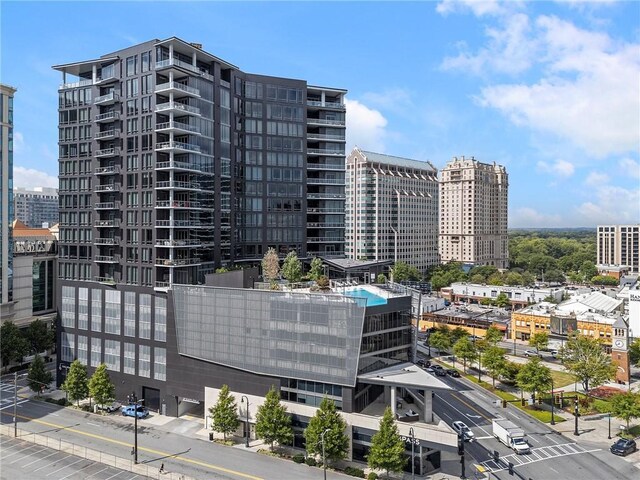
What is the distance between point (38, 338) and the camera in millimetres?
91375

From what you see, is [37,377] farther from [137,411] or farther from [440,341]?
[440,341]

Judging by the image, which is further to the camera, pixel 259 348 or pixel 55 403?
pixel 55 403

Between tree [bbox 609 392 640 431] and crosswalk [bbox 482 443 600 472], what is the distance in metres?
6.35

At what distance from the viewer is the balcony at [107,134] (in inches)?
2950

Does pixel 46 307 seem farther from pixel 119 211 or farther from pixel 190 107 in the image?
pixel 190 107

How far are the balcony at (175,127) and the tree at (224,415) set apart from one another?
119 feet

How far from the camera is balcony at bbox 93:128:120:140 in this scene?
74.9 m

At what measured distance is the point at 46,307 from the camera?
355 ft

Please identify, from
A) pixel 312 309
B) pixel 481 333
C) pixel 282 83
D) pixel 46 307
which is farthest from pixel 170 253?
pixel 481 333

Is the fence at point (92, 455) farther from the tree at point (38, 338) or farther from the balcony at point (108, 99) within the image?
the balcony at point (108, 99)

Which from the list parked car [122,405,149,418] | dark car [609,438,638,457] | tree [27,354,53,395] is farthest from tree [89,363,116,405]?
dark car [609,438,638,457]

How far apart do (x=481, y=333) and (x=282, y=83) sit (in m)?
70.7

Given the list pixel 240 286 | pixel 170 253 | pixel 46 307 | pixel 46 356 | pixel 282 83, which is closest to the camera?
pixel 240 286

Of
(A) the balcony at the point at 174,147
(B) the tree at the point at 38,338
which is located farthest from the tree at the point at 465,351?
(B) the tree at the point at 38,338
